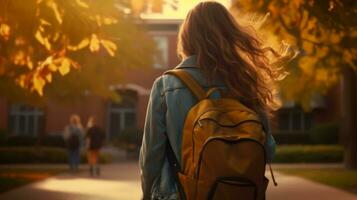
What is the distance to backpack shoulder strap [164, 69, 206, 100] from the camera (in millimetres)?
2898

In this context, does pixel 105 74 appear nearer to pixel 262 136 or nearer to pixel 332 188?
pixel 332 188

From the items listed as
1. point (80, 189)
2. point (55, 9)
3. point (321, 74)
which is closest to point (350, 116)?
point (321, 74)

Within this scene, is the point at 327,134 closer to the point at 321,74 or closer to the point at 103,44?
the point at 321,74

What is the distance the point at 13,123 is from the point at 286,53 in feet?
121

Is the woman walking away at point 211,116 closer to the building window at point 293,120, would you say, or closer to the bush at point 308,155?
the bush at point 308,155

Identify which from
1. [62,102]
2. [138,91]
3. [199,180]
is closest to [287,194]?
[199,180]

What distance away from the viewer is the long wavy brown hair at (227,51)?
3.02 m

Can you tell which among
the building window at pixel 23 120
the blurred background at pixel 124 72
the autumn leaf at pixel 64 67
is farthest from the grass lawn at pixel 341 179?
the building window at pixel 23 120

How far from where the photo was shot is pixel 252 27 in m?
3.20

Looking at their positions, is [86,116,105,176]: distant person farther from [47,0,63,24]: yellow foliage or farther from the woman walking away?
the woman walking away

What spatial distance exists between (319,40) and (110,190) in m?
5.92

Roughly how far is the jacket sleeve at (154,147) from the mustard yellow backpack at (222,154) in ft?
0.54

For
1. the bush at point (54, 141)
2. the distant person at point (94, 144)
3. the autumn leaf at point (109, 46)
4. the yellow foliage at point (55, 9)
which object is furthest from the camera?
the bush at point (54, 141)

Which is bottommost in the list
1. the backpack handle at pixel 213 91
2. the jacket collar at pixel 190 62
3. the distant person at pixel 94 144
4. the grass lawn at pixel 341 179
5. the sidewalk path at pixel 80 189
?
the sidewalk path at pixel 80 189
